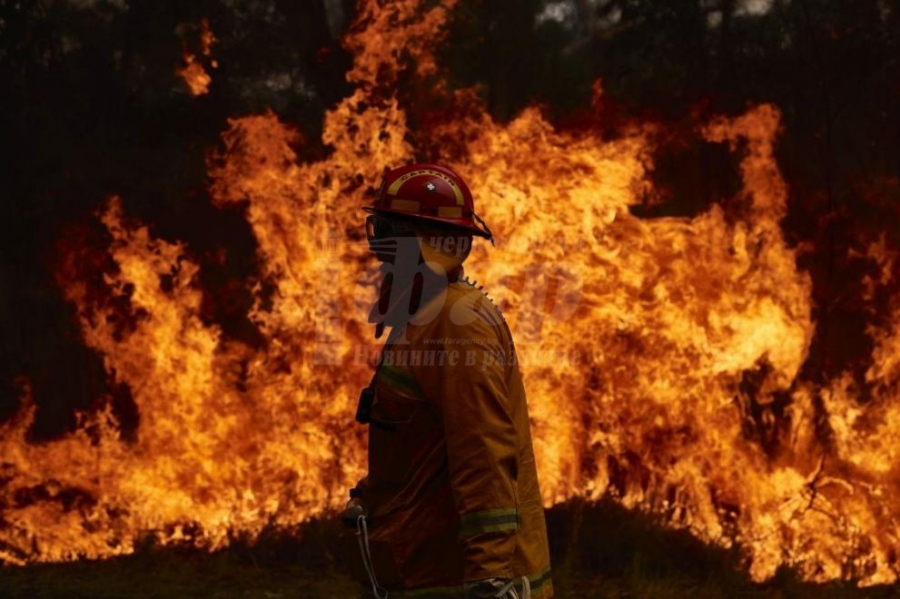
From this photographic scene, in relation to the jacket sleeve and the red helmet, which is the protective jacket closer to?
the jacket sleeve

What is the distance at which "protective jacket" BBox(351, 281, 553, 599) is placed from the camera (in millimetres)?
3047

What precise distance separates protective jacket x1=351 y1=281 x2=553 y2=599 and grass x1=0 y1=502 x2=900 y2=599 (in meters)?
4.51

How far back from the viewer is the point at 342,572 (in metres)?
8.09

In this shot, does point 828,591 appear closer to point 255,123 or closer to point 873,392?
point 873,392

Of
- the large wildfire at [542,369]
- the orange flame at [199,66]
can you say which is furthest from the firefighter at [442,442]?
the orange flame at [199,66]

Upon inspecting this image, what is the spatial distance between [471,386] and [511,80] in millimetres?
7498

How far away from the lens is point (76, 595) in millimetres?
7574

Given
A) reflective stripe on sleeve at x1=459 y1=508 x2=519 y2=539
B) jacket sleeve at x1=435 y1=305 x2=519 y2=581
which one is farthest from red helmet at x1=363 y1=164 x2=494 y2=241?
reflective stripe on sleeve at x1=459 y1=508 x2=519 y2=539

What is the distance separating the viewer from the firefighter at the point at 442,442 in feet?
9.98

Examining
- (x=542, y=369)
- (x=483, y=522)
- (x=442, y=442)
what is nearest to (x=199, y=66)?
(x=542, y=369)

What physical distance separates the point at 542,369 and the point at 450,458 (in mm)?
5765

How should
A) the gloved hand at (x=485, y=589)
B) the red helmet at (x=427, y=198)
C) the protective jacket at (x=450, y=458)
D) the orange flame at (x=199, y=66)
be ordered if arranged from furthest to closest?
the orange flame at (x=199, y=66) < the red helmet at (x=427, y=198) < the protective jacket at (x=450, y=458) < the gloved hand at (x=485, y=589)

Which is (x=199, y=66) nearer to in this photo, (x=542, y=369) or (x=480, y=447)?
(x=542, y=369)

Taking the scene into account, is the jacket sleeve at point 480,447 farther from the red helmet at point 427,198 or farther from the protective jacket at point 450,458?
the red helmet at point 427,198
